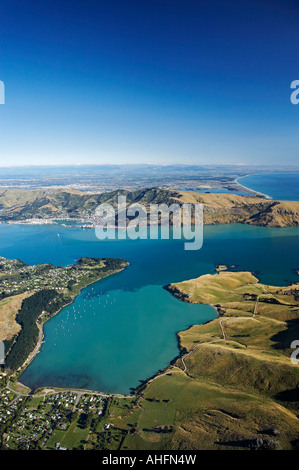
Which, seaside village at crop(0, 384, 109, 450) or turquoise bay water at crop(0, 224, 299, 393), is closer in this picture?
seaside village at crop(0, 384, 109, 450)

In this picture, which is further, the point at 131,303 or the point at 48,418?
the point at 131,303

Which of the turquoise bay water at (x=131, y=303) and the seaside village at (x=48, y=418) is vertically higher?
the turquoise bay water at (x=131, y=303)

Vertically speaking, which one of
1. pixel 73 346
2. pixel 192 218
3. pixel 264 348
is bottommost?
pixel 73 346

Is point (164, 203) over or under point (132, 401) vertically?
over

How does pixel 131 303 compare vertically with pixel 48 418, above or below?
above

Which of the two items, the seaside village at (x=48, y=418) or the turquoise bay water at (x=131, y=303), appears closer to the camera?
the seaside village at (x=48, y=418)

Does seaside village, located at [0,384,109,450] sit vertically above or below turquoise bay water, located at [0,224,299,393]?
below
